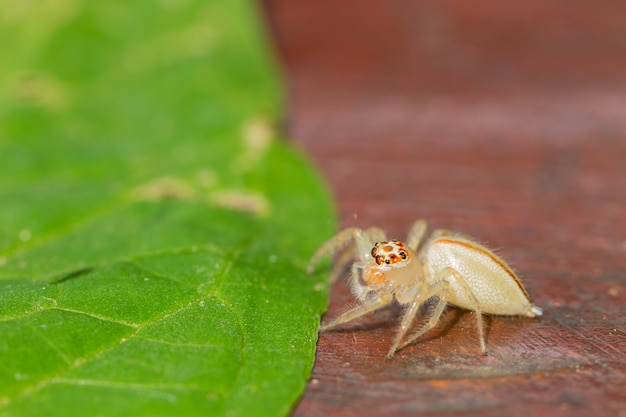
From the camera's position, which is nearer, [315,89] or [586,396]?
[586,396]

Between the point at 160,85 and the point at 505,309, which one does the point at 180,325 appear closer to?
the point at 505,309

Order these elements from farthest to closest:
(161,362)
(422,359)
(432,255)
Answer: (432,255) → (422,359) → (161,362)

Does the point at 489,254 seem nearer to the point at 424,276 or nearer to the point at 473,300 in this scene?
→ the point at 473,300

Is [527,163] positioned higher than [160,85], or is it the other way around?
[160,85]

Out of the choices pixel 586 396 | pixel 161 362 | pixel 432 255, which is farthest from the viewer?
pixel 432 255

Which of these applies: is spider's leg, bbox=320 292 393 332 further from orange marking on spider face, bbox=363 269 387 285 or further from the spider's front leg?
the spider's front leg

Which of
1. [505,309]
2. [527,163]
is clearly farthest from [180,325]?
[527,163]

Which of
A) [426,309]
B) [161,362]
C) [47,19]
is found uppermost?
[47,19]
